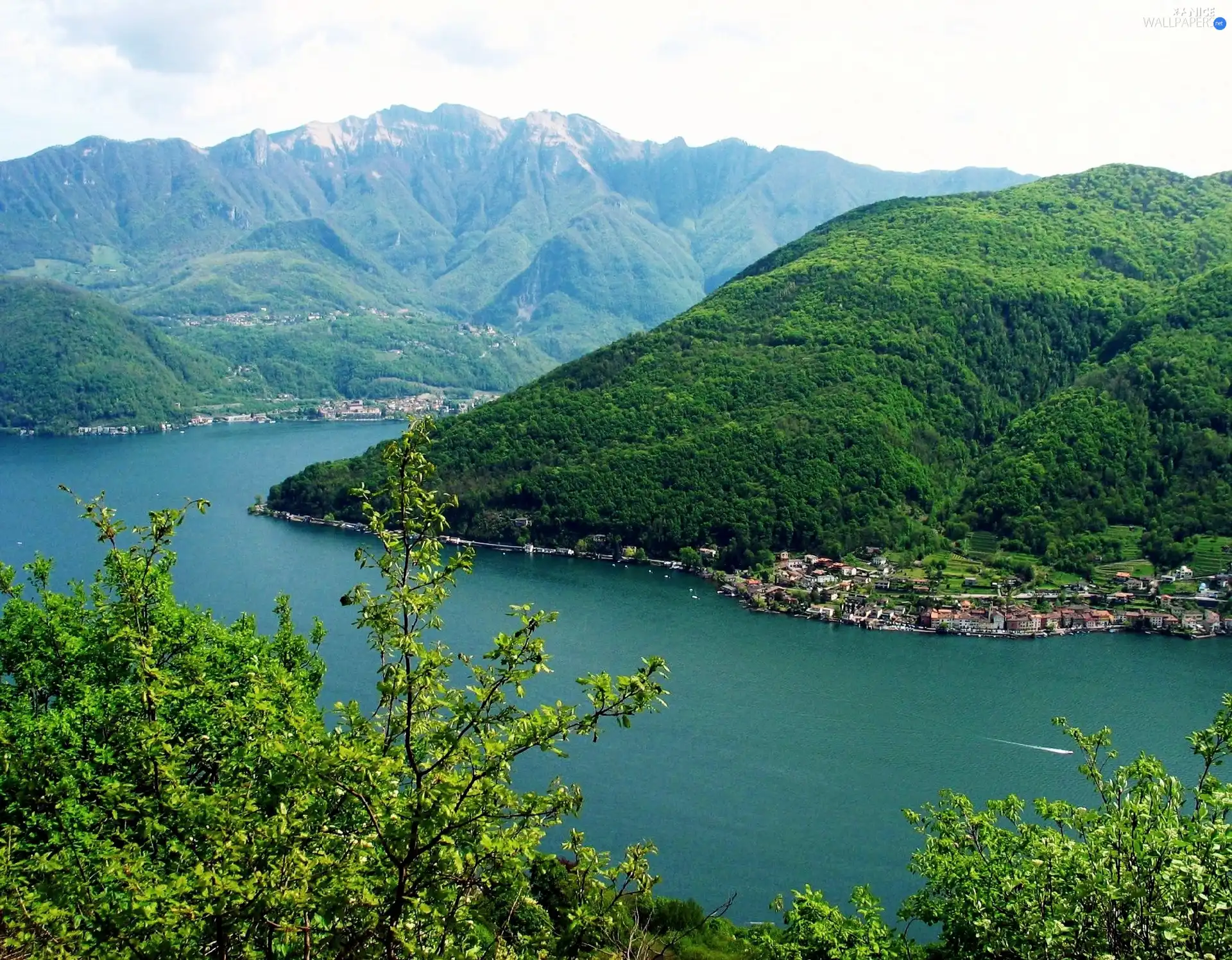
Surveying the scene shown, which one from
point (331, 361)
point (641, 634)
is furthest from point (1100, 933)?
point (331, 361)

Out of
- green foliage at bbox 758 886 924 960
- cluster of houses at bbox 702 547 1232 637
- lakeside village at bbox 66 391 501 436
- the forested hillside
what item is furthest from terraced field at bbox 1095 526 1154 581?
the forested hillside

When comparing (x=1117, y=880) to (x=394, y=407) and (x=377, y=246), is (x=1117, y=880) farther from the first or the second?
(x=377, y=246)

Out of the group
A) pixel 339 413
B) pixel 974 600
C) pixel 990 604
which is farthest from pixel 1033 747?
pixel 339 413

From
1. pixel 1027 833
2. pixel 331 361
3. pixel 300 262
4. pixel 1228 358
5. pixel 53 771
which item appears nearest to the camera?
pixel 53 771

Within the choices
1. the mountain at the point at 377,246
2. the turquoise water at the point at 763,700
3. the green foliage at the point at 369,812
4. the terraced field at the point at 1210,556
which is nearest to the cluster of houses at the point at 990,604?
the terraced field at the point at 1210,556

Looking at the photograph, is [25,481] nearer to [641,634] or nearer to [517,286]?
[641,634]

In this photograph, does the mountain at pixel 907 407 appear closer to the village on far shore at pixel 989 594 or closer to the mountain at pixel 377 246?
the village on far shore at pixel 989 594
